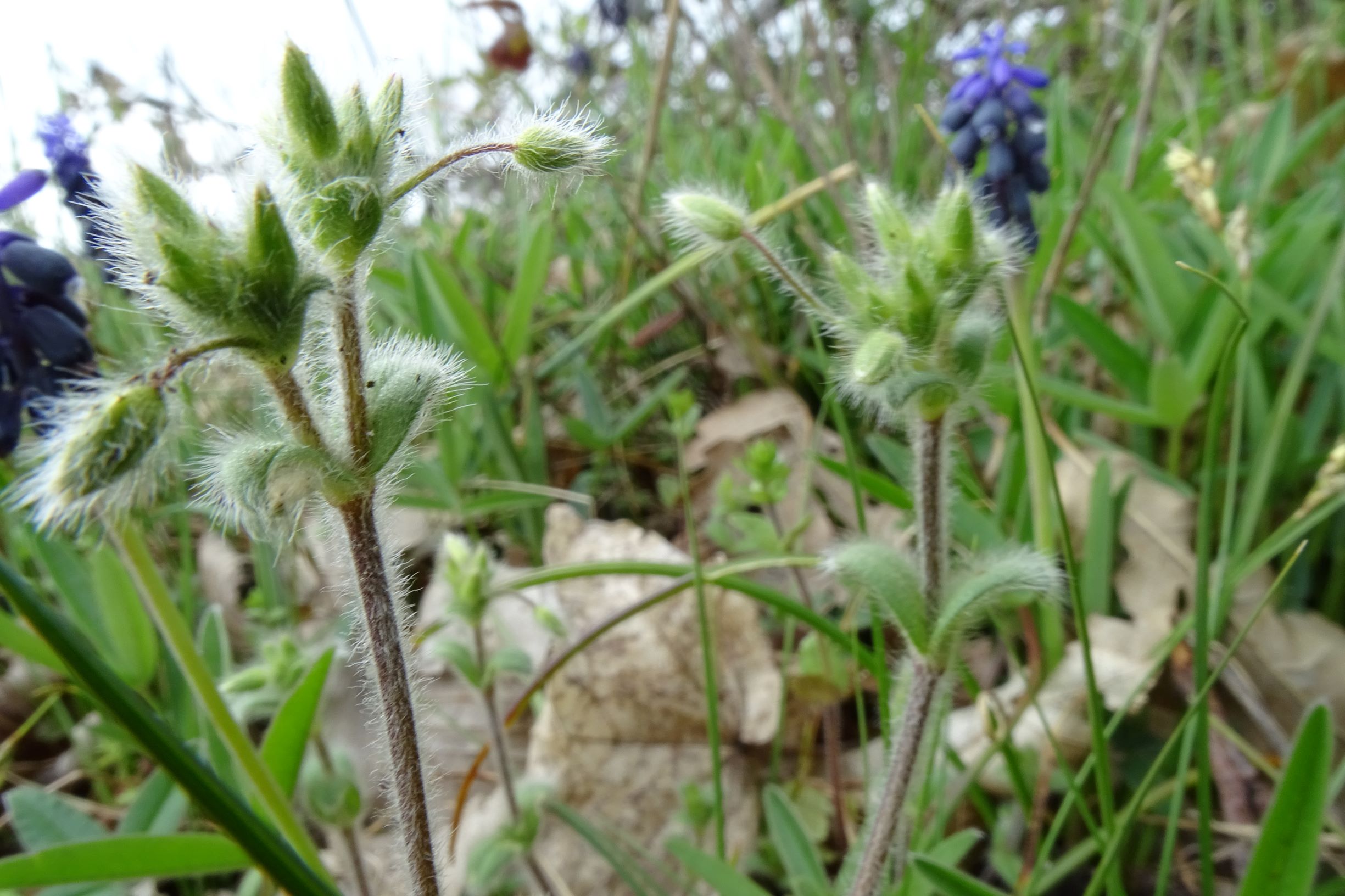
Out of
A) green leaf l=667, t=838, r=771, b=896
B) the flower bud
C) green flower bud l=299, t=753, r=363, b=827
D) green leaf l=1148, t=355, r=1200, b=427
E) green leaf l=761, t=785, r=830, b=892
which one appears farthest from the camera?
green leaf l=1148, t=355, r=1200, b=427

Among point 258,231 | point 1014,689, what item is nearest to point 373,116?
point 258,231

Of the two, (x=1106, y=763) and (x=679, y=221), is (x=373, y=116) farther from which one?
(x=1106, y=763)

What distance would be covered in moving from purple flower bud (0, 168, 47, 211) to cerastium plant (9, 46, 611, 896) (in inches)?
23.4

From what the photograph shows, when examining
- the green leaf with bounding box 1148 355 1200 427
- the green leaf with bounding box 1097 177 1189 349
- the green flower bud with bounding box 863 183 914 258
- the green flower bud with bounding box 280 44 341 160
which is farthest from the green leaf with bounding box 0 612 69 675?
the green leaf with bounding box 1097 177 1189 349

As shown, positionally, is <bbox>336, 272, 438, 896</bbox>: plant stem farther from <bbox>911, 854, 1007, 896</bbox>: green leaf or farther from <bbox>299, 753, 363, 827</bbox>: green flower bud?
<bbox>299, 753, 363, 827</bbox>: green flower bud

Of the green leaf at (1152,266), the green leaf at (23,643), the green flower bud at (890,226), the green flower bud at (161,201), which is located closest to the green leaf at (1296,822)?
the green flower bud at (890,226)

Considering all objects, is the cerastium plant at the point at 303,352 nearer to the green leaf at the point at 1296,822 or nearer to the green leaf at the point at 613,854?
the green leaf at the point at 613,854

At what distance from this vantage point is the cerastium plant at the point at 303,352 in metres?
0.53

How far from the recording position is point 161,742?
1.93 ft

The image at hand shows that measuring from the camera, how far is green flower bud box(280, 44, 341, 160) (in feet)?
1.80

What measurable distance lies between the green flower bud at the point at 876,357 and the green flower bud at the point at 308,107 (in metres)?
0.42

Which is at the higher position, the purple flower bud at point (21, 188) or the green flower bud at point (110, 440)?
the purple flower bud at point (21, 188)

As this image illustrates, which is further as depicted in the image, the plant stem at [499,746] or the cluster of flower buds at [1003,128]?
the cluster of flower buds at [1003,128]

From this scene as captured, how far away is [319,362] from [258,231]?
0.67 feet
